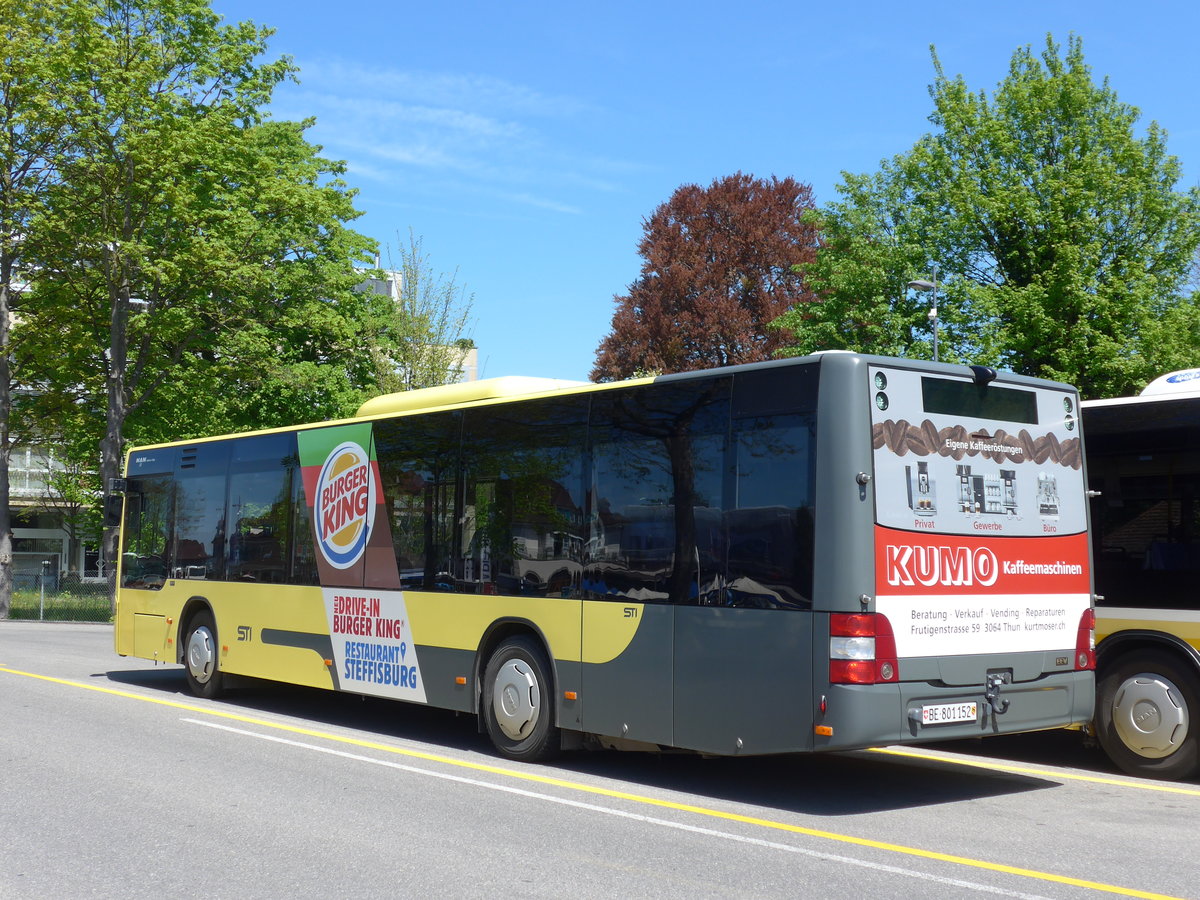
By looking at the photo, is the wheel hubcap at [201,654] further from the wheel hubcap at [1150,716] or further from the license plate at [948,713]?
the wheel hubcap at [1150,716]

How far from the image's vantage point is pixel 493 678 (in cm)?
1019

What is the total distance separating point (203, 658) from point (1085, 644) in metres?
9.73

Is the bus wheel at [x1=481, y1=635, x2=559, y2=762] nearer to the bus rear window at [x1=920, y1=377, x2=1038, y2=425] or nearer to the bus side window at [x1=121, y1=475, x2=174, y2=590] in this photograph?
the bus rear window at [x1=920, y1=377, x2=1038, y2=425]

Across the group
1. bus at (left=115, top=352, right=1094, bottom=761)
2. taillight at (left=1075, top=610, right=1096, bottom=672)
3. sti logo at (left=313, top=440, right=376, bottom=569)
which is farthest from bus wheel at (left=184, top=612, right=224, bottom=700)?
taillight at (left=1075, top=610, right=1096, bottom=672)

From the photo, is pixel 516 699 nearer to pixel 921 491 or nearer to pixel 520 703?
pixel 520 703

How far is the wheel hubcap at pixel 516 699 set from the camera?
9781 millimetres

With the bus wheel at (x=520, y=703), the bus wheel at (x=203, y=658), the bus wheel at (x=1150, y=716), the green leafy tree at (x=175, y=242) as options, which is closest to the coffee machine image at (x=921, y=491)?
the bus wheel at (x=1150, y=716)

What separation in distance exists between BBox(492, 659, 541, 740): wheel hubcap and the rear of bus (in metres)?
2.93

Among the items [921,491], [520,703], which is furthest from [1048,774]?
[520,703]

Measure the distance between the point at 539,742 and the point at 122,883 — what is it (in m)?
4.17

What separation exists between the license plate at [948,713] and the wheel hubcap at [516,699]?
10.4ft

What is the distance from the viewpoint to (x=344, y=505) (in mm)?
12227

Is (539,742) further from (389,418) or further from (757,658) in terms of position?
(389,418)

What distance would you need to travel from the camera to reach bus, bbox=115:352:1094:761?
7672 mm
